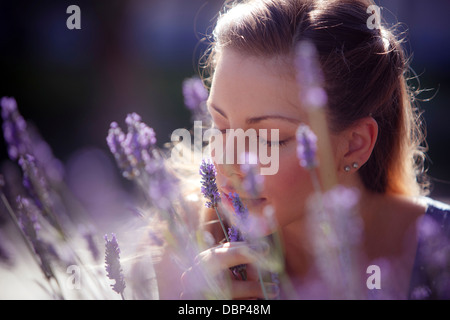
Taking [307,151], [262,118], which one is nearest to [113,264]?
[307,151]

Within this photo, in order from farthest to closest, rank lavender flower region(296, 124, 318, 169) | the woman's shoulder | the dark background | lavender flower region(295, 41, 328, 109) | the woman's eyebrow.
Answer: the dark background
the woman's shoulder
lavender flower region(295, 41, 328, 109)
the woman's eyebrow
lavender flower region(296, 124, 318, 169)

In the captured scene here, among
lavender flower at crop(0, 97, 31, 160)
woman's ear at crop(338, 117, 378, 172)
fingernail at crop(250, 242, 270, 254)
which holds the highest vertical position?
woman's ear at crop(338, 117, 378, 172)

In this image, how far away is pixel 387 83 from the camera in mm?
1365

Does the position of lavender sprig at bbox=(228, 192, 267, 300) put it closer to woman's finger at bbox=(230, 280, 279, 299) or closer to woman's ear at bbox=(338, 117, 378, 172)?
woman's finger at bbox=(230, 280, 279, 299)

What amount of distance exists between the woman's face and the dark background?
2.84 meters

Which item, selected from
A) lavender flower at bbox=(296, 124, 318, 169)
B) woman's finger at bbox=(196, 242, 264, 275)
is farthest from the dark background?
lavender flower at bbox=(296, 124, 318, 169)

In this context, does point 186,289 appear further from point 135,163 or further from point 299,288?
point 299,288

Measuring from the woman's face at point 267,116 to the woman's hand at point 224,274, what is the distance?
0.67ft

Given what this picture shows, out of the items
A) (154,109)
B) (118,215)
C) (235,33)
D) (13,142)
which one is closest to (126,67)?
(154,109)

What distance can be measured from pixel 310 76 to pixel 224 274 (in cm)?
62

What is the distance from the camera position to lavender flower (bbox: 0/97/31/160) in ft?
2.48

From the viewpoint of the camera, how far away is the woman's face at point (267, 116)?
1100 mm

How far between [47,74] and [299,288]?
4.29 metres

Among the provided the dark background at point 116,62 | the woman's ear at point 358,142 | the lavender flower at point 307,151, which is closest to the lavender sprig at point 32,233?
the lavender flower at point 307,151
